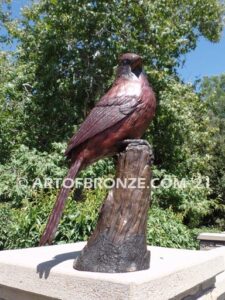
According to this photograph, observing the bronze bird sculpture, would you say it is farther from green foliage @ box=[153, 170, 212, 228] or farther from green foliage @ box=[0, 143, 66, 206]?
green foliage @ box=[153, 170, 212, 228]

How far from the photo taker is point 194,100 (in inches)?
398

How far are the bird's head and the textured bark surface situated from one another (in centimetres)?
64

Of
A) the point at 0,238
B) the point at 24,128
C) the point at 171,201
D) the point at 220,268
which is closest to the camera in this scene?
the point at 220,268

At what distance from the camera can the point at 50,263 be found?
3.27 m

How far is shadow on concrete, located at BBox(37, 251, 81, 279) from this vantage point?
2.99 m

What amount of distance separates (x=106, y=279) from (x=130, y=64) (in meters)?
1.70

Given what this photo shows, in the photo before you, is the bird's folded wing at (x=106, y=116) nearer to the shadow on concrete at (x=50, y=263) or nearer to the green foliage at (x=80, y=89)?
the shadow on concrete at (x=50, y=263)

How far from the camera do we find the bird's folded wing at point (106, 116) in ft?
10.2

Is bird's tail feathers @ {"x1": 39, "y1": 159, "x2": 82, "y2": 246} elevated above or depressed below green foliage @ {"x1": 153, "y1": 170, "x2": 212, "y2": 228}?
below

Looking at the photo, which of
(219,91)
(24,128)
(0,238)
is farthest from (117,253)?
(219,91)

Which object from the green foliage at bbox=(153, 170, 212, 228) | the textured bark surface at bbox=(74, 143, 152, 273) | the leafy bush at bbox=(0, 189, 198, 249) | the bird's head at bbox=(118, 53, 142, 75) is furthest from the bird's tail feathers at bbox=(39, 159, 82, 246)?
the green foliage at bbox=(153, 170, 212, 228)

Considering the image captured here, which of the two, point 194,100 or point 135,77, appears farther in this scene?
point 194,100

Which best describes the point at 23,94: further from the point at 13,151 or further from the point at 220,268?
the point at 220,268

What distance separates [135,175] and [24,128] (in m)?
6.48
